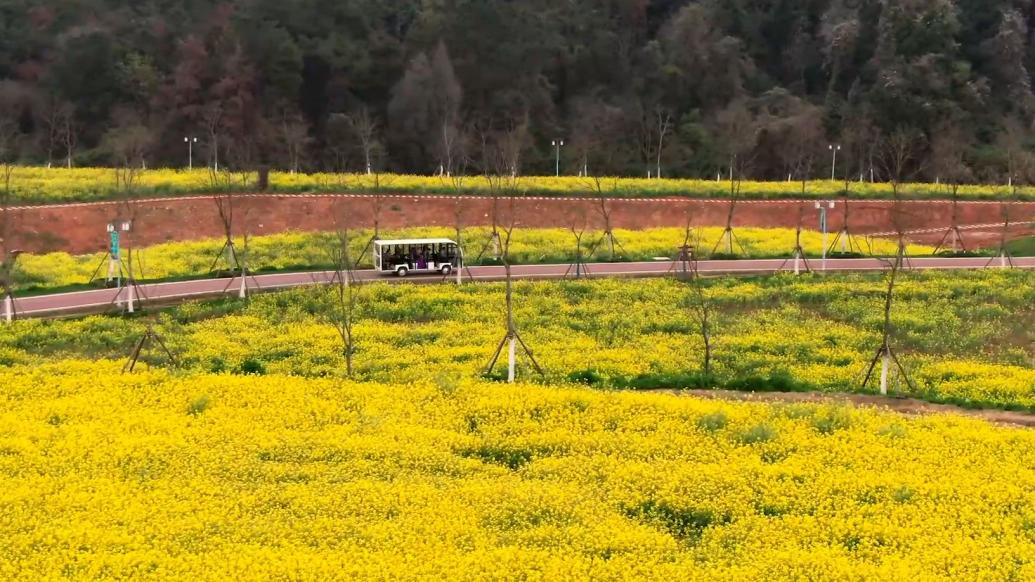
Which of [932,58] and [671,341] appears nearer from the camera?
[671,341]

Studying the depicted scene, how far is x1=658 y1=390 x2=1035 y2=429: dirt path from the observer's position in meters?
23.5

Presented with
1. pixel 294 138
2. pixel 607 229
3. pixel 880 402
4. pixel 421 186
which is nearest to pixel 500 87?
pixel 294 138

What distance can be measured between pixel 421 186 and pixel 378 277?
23.8 meters

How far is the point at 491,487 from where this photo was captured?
18031mm

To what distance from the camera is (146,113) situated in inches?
3246

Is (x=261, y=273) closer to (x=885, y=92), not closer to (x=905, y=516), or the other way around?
(x=905, y=516)

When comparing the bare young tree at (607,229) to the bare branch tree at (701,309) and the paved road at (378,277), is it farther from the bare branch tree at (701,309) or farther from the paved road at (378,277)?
the bare branch tree at (701,309)

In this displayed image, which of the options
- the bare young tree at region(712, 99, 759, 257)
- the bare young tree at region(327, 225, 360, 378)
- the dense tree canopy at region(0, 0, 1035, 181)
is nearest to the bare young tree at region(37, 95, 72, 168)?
the dense tree canopy at region(0, 0, 1035, 181)

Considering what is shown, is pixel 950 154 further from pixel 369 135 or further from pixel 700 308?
pixel 700 308

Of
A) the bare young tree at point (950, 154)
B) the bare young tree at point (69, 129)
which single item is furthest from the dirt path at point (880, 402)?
the bare young tree at point (69, 129)

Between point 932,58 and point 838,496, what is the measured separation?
7310cm

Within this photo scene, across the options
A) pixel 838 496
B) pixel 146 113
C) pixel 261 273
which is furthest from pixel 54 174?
pixel 838 496

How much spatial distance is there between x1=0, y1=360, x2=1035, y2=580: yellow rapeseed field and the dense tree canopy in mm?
52144

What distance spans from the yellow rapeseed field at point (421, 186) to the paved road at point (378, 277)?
692 inches
